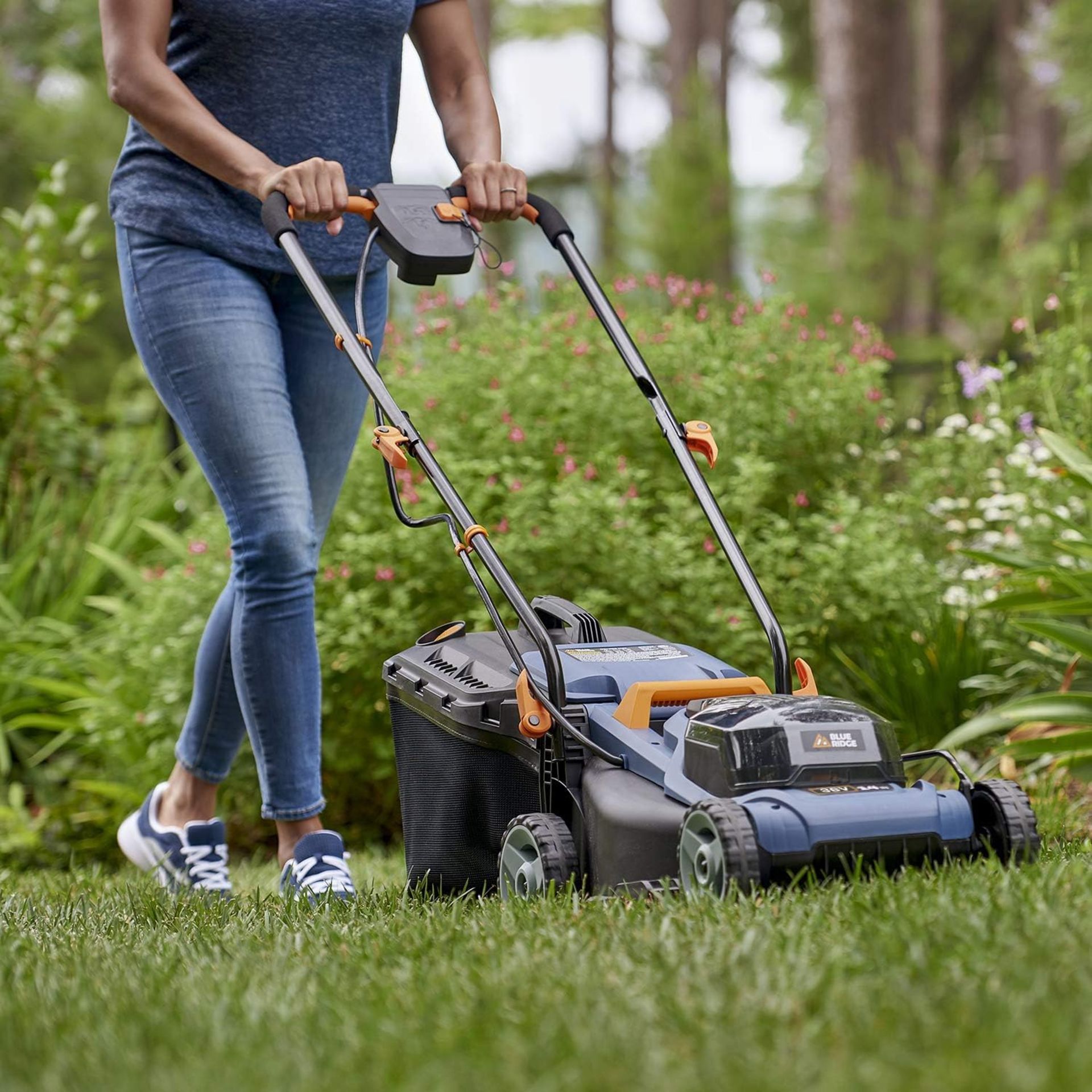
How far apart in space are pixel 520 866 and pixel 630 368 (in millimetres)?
1013

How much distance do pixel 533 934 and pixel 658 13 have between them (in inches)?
950

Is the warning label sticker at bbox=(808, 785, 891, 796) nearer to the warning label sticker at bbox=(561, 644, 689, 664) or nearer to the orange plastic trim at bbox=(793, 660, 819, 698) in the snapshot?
the orange plastic trim at bbox=(793, 660, 819, 698)

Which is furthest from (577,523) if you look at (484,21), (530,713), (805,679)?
(484,21)

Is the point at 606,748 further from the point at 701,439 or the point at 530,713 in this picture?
the point at 701,439

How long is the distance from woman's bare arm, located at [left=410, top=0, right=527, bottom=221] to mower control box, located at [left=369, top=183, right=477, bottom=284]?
27 cm

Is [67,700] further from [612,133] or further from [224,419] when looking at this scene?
[612,133]

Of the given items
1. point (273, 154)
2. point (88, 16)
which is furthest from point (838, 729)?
point (88, 16)

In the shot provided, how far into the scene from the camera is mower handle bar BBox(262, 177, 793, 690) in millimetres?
2422

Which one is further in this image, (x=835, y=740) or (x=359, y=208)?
(x=359, y=208)

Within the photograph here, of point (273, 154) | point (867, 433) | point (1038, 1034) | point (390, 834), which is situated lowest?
point (390, 834)

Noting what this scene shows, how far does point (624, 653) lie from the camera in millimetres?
2658

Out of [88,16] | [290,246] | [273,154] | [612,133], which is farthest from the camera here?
[612,133]

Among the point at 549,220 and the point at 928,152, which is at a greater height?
the point at 928,152

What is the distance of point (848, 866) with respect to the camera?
2.14 m
